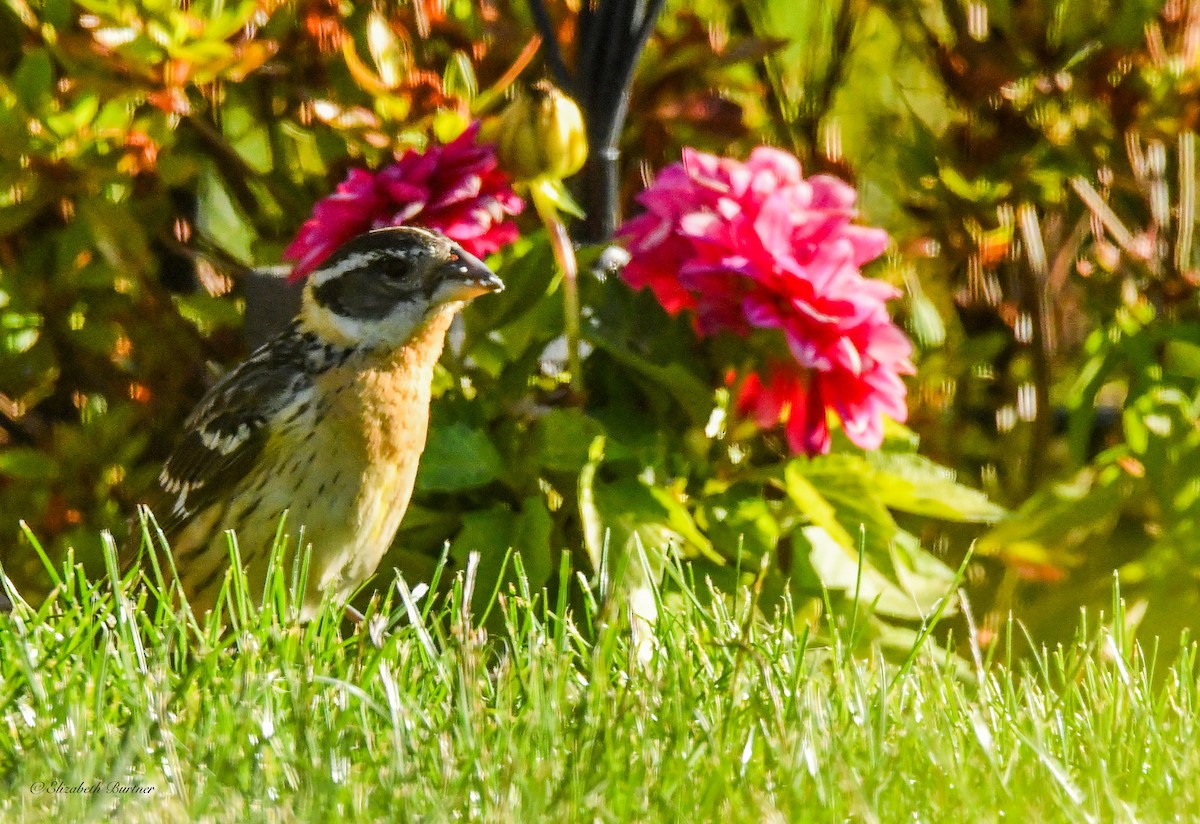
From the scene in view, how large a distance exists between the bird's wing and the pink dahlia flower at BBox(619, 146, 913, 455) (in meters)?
0.74

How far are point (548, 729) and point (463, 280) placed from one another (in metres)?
1.04

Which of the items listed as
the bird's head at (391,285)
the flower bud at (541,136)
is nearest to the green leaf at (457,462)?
the bird's head at (391,285)

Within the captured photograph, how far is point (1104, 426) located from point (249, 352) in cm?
219

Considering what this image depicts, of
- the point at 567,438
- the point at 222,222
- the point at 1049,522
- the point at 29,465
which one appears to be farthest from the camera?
the point at 222,222

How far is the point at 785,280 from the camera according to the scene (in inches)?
134

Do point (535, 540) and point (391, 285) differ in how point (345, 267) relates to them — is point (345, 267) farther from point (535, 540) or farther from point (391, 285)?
point (535, 540)

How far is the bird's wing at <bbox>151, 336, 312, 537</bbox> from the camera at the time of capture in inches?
144

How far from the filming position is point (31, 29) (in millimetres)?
4227

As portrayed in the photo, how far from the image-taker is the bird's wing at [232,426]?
3.65m

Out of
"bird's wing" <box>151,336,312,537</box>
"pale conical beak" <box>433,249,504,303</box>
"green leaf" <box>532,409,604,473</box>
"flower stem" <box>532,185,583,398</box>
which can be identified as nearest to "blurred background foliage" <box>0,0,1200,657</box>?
"green leaf" <box>532,409,604,473</box>

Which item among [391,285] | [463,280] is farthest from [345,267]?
[463,280]

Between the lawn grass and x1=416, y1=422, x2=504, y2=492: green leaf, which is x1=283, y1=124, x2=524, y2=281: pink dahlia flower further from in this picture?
the lawn grass

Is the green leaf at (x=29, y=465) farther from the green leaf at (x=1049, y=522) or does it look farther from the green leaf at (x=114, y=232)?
the green leaf at (x=1049, y=522)

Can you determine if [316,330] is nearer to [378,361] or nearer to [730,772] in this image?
[378,361]
